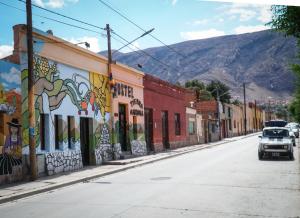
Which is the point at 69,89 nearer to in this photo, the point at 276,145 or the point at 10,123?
the point at 10,123

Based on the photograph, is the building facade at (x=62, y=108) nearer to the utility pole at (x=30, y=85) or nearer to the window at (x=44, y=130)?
the window at (x=44, y=130)

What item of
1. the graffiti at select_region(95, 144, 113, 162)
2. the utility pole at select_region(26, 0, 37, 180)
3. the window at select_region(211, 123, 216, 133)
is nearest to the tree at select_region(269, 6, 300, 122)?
the utility pole at select_region(26, 0, 37, 180)

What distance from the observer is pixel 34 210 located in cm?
1034

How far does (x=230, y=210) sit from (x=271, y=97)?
158557mm

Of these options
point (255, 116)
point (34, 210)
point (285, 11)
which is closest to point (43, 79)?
point (34, 210)

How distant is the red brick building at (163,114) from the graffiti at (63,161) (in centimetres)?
1239

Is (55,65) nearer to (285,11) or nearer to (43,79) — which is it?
(43,79)

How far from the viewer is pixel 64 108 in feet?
66.7

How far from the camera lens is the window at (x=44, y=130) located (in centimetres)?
1872

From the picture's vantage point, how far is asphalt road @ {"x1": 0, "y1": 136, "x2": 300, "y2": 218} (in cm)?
943

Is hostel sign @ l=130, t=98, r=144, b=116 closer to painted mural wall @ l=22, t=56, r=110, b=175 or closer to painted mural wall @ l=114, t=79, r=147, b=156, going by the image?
painted mural wall @ l=114, t=79, r=147, b=156

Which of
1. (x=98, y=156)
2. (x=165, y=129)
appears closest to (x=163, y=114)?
(x=165, y=129)

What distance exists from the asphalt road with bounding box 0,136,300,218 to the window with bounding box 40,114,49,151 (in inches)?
138

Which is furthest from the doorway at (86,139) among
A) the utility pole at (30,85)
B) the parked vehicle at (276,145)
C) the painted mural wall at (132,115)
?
the parked vehicle at (276,145)
